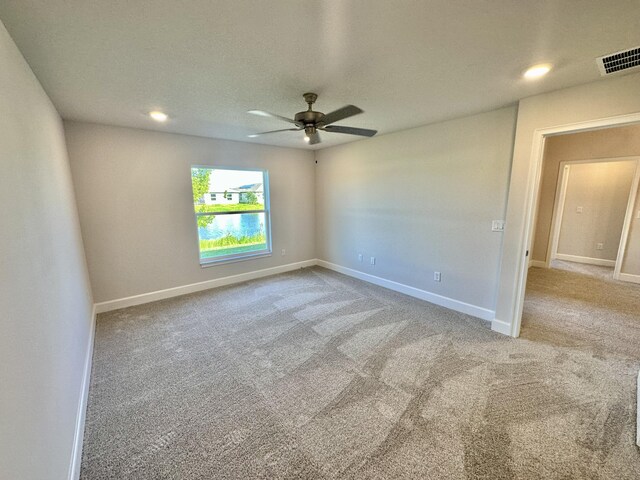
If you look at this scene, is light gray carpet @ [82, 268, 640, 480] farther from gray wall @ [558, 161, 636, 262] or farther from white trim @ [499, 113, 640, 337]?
gray wall @ [558, 161, 636, 262]

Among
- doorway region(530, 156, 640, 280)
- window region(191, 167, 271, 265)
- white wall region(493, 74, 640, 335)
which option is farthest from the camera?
doorway region(530, 156, 640, 280)

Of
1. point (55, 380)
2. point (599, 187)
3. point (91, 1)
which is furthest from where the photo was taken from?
point (599, 187)

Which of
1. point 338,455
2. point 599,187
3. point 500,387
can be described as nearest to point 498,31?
point 500,387

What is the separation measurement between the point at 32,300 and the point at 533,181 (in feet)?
12.1

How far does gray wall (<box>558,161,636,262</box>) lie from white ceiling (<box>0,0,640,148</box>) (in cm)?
432

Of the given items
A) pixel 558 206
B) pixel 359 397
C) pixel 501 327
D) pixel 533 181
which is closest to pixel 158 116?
pixel 359 397

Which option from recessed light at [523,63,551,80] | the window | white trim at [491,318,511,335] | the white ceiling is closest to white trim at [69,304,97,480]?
the window

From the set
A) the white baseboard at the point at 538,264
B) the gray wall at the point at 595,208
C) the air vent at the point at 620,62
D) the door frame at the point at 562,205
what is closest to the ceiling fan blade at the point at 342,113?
the air vent at the point at 620,62

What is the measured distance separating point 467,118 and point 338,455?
3.42 meters

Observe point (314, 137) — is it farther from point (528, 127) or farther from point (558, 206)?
point (558, 206)

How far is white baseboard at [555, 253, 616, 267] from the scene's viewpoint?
5004mm

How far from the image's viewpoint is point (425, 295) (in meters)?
3.62

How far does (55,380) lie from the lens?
1.33m

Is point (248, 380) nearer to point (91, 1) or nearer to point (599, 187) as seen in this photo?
point (91, 1)
